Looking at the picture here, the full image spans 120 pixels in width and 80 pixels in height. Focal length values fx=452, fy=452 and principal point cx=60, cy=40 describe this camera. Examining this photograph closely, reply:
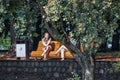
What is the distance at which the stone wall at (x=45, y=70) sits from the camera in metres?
14.5

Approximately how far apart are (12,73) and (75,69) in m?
2.24

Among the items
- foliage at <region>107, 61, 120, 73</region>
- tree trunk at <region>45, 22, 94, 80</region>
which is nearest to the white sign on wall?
foliage at <region>107, 61, 120, 73</region>

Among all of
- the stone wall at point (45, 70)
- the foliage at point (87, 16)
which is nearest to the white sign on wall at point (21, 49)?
the stone wall at point (45, 70)

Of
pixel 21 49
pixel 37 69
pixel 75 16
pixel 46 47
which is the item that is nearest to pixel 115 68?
pixel 37 69

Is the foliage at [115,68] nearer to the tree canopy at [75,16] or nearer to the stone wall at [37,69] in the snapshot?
the stone wall at [37,69]

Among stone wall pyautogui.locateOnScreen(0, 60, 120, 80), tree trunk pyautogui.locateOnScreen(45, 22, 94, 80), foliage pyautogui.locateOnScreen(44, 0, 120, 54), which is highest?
foliage pyautogui.locateOnScreen(44, 0, 120, 54)

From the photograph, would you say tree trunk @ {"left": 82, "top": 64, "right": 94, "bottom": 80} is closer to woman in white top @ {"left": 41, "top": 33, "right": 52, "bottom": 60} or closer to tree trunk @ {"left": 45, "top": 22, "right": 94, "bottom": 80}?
tree trunk @ {"left": 45, "top": 22, "right": 94, "bottom": 80}

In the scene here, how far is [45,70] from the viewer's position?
15.0 metres

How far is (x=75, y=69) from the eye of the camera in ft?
48.3

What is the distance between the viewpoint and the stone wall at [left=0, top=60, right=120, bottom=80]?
569 inches

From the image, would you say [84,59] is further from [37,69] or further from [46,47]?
[46,47]

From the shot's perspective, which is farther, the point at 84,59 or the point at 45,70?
the point at 45,70

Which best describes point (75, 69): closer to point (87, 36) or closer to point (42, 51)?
point (42, 51)

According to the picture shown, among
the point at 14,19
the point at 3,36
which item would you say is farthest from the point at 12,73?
the point at 3,36
